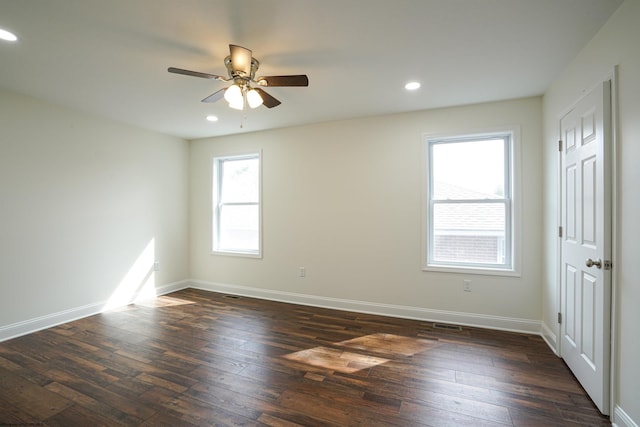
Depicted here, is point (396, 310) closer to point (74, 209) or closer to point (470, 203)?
point (470, 203)

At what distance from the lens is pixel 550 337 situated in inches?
111

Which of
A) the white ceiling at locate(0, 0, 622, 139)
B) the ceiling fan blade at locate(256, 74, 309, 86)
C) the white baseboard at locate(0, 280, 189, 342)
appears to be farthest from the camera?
→ the white baseboard at locate(0, 280, 189, 342)

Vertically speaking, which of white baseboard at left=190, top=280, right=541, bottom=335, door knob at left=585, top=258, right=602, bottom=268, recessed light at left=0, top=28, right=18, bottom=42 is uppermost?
recessed light at left=0, top=28, right=18, bottom=42

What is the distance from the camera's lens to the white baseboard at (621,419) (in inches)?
63.7

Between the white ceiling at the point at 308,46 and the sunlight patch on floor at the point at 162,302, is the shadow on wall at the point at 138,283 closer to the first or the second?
the sunlight patch on floor at the point at 162,302

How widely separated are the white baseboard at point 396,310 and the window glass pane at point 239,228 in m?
0.65

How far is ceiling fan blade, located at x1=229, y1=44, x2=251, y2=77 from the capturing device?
1920 mm

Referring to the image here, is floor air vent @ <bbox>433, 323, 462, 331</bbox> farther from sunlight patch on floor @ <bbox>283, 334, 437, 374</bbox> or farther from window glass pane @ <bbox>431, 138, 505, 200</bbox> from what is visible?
window glass pane @ <bbox>431, 138, 505, 200</bbox>

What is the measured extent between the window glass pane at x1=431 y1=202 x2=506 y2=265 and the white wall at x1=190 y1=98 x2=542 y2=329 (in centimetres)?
23

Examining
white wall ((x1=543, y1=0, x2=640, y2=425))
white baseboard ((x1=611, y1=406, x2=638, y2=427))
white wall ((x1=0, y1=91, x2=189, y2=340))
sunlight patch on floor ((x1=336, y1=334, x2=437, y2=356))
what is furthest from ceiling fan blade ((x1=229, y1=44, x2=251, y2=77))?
white baseboard ((x1=611, y1=406, x2=638, y2=427))

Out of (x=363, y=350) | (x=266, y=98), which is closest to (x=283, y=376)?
(x=363, y=350)

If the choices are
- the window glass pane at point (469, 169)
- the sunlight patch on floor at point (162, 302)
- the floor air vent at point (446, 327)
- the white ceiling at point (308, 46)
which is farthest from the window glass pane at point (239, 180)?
the floor air vent at point (446, 327)

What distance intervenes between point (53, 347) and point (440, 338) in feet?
12.6

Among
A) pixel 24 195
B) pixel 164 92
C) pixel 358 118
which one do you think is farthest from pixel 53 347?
pixel 358 118
